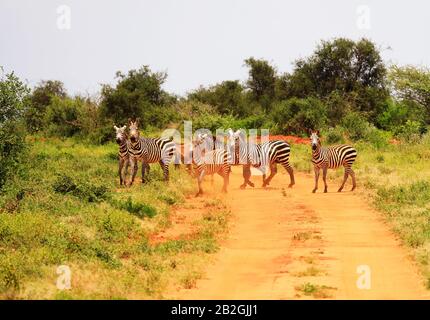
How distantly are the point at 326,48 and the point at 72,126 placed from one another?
656 inches

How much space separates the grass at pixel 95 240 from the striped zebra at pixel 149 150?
122cm

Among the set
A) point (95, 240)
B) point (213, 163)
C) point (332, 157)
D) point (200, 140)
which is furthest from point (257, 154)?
point (95, 240)

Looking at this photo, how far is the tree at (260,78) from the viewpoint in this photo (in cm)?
5778

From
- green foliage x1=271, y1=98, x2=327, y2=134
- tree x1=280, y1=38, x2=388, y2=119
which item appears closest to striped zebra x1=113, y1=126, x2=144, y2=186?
green foliage x1=271, y1=98, x2=327, y2=134

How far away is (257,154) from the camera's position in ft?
74.8

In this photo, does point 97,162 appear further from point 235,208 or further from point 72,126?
point 72,126

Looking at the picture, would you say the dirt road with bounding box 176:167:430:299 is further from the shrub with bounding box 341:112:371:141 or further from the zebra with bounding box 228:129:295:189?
the shrub with bounding box 341:112:371:141

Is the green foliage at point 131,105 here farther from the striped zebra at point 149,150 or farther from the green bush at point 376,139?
the striped zebra at point 149,150

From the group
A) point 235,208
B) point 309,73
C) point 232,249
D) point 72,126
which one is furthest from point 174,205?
point 309,73

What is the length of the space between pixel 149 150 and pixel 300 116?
19550mm

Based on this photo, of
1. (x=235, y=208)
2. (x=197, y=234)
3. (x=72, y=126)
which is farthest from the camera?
(x=72, y=126)

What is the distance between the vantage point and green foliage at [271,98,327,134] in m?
40.5

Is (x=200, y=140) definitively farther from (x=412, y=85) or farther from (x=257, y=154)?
(x=412, y=85)
